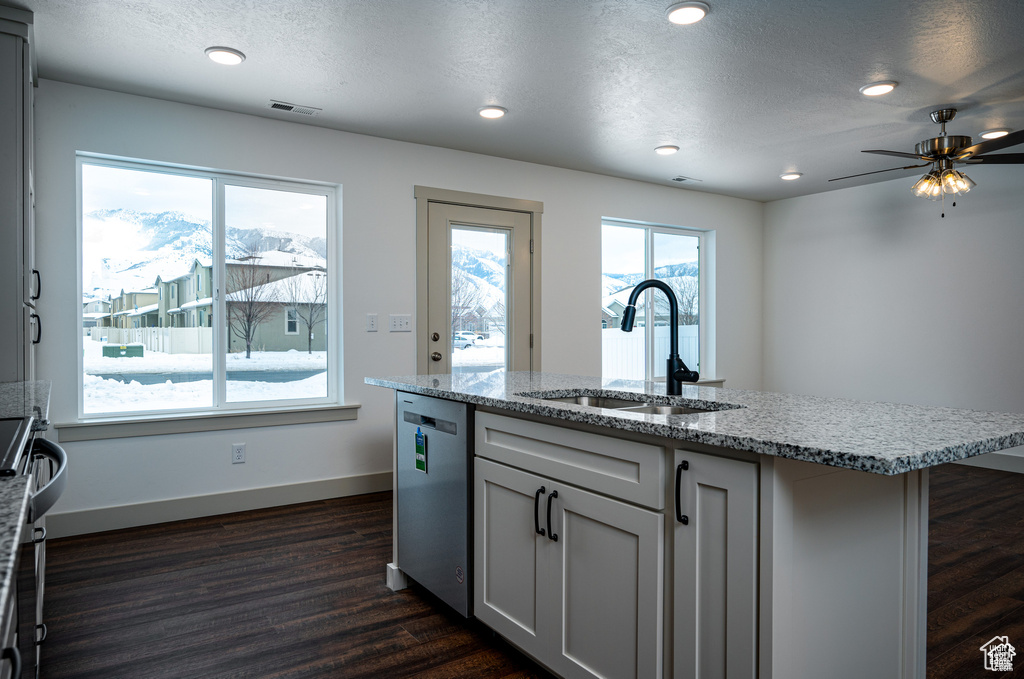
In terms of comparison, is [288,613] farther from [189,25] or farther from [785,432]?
[189,25]

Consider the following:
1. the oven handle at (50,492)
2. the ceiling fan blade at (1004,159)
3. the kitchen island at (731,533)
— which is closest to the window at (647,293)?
the ceiling fan blade at (1004,159)

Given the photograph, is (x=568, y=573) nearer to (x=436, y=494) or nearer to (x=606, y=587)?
(x=606, y=587)

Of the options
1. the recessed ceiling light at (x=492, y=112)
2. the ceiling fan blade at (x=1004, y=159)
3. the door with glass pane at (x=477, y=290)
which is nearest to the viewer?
the ceiling fan blade at (x=1004, y=159)

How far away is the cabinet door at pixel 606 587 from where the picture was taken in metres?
1.47

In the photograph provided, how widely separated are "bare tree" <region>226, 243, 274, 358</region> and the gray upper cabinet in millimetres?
1394

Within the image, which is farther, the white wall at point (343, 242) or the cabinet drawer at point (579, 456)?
the white wall at point (343, 242)

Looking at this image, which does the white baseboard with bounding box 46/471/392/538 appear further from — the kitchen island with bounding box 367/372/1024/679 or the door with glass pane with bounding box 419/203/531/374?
the kitchen island with bounding box 367/372/1024/679

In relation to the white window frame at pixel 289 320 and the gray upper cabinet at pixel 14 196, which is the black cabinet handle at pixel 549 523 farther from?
the white window frame at pixel 289 320

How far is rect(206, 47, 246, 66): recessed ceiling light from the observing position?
2.83 metres

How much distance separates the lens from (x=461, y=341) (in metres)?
4.59

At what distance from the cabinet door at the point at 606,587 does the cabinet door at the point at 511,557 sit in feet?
0.23

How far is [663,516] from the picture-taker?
1.45 m

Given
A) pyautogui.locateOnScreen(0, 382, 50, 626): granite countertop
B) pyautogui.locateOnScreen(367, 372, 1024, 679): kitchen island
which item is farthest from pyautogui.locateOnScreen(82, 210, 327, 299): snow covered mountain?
pyautogui.locateOnScreen(367, 372, 1024, 679): kitchen island

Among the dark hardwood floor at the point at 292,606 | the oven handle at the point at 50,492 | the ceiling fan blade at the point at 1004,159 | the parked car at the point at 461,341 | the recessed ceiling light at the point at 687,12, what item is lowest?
the dark hardwood floor at the point at 292,606
